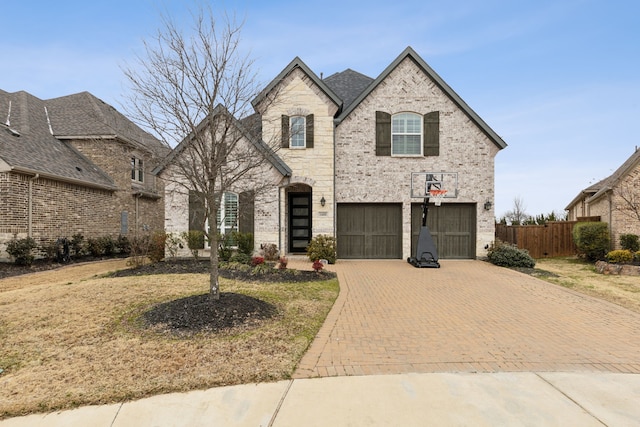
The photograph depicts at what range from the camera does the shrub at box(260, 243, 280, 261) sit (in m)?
12.8

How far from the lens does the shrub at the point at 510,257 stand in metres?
12.2

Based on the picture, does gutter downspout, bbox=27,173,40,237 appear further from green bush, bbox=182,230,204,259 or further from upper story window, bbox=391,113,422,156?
upper story window, bbox=391,113,422,156

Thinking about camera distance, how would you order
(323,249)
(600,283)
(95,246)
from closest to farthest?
(600,283) → (323,249) → (95,246)

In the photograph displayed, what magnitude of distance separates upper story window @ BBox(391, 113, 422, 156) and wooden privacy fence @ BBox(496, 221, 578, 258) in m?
7.50

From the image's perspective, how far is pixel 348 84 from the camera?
16.7 m

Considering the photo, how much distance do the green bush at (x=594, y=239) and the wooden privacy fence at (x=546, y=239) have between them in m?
1.96

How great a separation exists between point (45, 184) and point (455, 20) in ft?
56.2

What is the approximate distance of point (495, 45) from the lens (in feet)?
41.5

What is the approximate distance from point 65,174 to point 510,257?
62.0 ft

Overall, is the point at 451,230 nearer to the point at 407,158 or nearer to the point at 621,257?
the point at 407,158

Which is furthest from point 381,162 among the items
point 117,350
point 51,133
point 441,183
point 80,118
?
point 51,133

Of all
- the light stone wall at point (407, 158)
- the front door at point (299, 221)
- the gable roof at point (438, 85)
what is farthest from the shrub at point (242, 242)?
the gable roof at point (438, 85)

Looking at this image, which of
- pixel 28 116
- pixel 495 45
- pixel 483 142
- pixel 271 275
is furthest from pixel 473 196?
pixel 28 116

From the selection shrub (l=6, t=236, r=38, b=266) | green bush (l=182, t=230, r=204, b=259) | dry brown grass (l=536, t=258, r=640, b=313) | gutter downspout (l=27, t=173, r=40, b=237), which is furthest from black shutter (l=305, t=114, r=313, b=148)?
shrub (l=6, t=236, r=38, b=266)
